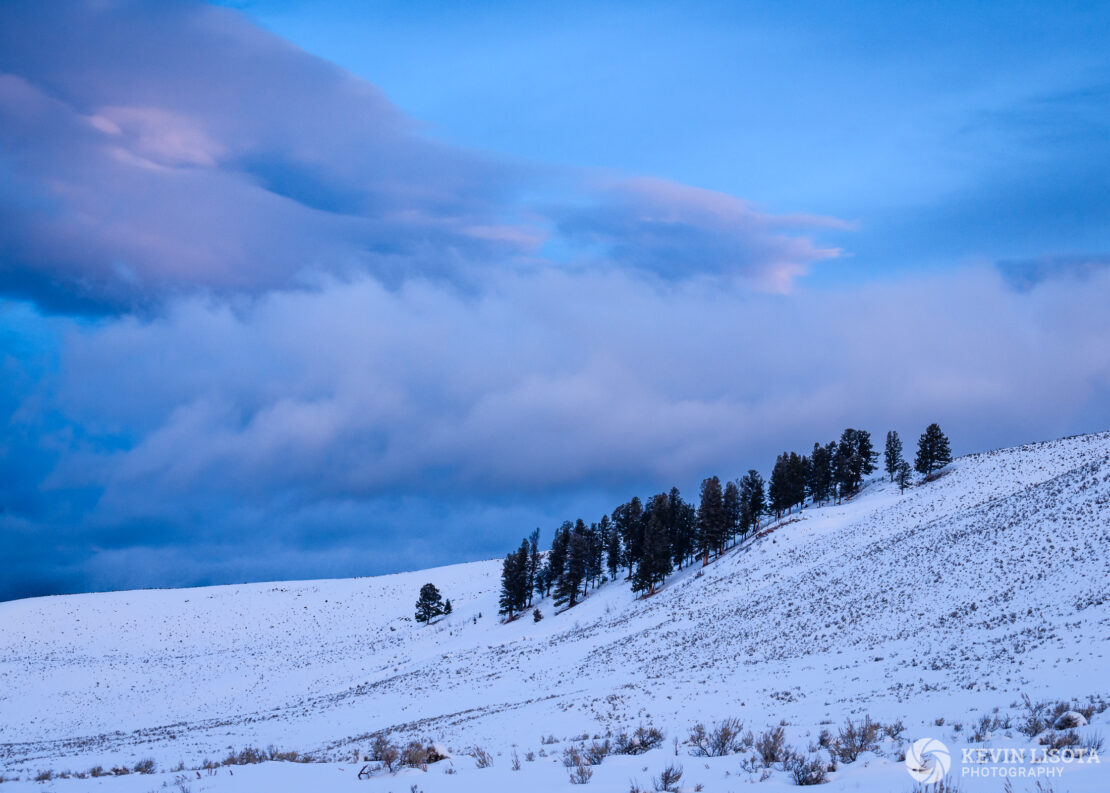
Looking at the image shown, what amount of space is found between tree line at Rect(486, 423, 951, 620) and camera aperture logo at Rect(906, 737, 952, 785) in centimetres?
6332

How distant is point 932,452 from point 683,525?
1258 inches

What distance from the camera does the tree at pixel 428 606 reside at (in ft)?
268

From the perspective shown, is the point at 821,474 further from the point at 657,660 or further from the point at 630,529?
the point at 657,660

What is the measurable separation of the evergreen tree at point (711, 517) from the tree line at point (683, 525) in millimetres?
116

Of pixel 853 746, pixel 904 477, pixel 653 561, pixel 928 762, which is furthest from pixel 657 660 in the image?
pixel 904 477

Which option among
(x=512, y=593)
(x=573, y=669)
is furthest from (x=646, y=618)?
(x=512, y=593)

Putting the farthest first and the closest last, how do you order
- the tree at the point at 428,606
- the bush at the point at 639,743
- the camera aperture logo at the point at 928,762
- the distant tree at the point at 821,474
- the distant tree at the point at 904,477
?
the distant tree at the point at 821,474 → the tree at the point at 428,606 → the distant tree at the point at 904,477 → the bush at the point at 639,743 → the camera aperture logo at the point at 928,762

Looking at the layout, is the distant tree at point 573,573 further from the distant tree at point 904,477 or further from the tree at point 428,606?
the distant tree at point 904,477

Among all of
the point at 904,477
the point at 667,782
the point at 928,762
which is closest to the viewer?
the point at 667,782

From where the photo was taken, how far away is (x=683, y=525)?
272ft

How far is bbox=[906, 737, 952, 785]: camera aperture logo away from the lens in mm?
7980

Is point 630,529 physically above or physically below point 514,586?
above

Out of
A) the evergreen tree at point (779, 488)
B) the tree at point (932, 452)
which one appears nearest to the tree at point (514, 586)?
the evergreen tree at point (779, 488)

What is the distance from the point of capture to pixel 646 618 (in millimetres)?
55938
